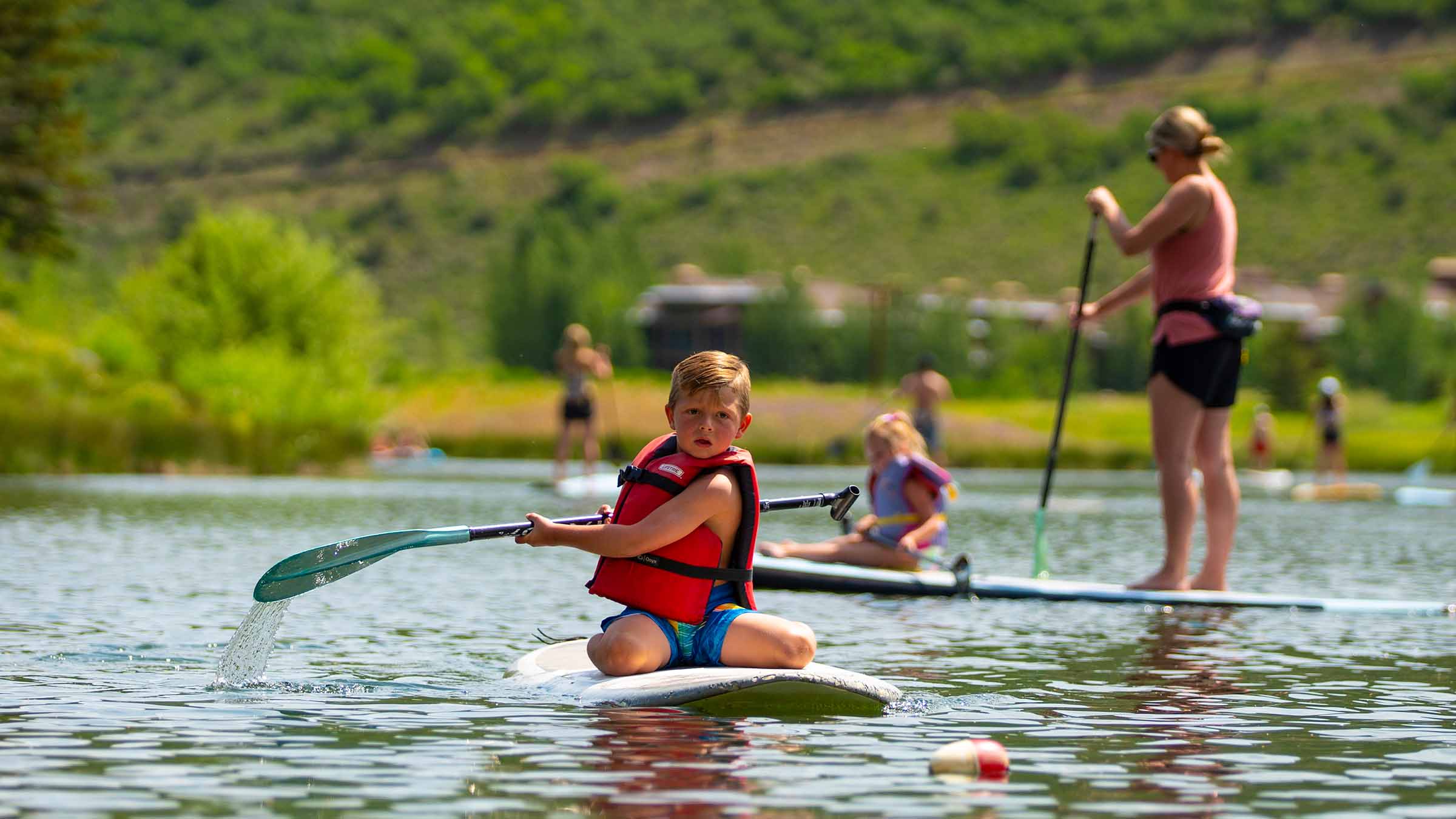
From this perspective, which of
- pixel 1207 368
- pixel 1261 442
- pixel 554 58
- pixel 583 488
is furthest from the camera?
pixel 554 58

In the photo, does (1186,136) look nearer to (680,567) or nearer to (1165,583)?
(1165,583)

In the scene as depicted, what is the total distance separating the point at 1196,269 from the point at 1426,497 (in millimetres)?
18678

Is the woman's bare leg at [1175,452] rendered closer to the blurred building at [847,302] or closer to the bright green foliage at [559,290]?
the blurred building at [847,302]

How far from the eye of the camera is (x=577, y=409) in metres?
26.5

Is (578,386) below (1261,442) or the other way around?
below

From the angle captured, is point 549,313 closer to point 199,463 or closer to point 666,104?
point 666,104

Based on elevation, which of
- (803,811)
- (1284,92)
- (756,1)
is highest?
(756,1)

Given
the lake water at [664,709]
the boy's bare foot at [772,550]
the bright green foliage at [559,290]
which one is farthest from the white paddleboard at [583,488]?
the bright green foliage at [559,290]

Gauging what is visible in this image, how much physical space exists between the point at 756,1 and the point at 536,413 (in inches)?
5359

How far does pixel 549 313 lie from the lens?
11075 centimetres

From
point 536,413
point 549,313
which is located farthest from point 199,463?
point 549,313

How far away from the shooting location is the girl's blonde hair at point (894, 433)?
12898 mm

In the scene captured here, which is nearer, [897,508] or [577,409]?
[897,508]

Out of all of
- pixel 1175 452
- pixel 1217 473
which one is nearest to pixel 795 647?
pixel 1175 452
